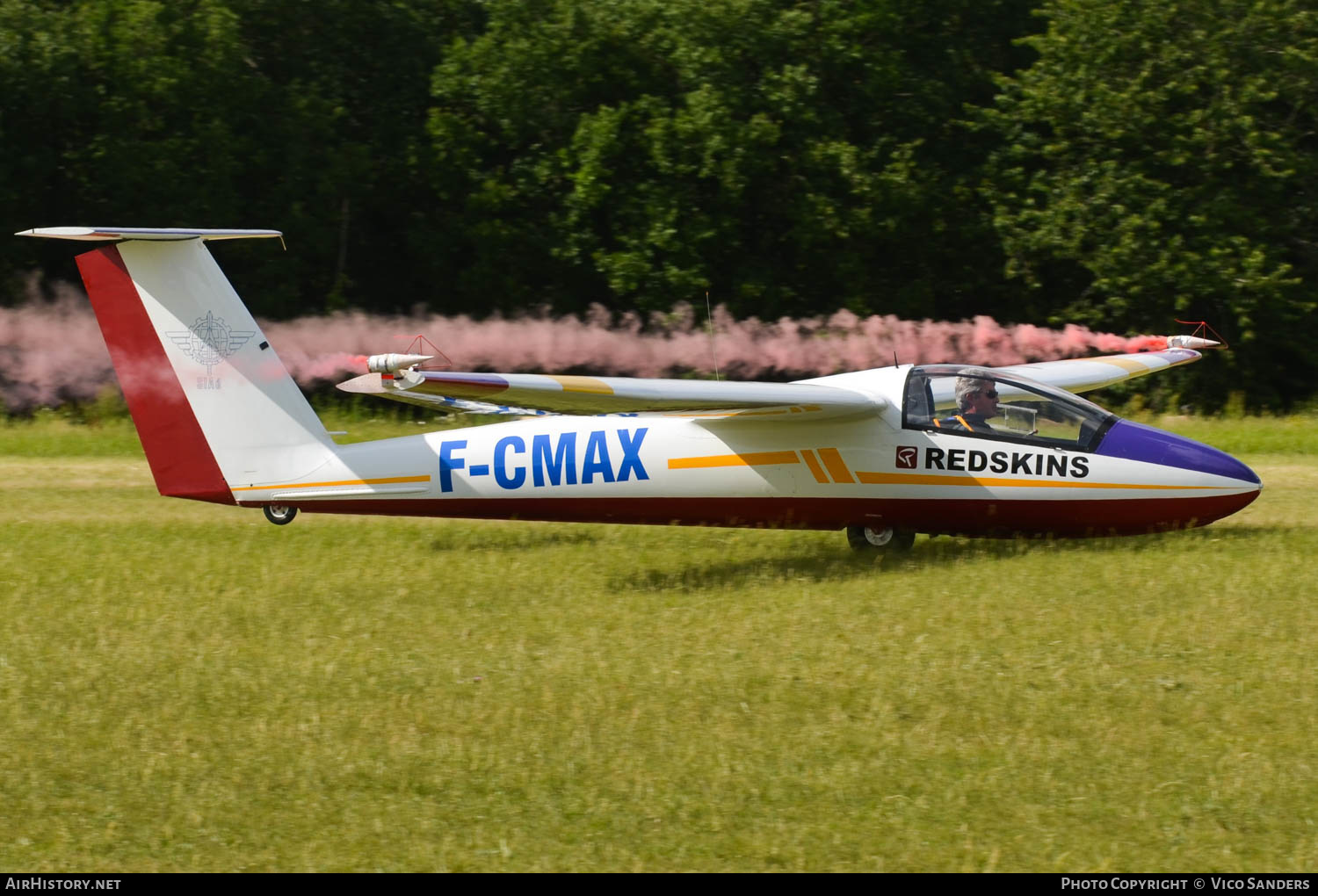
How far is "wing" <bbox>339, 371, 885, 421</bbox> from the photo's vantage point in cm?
1110

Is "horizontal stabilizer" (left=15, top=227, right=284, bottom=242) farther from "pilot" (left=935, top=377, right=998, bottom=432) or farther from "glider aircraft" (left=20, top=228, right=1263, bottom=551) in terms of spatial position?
"pilot" (left=935, top=377, right=998, bottom=432)

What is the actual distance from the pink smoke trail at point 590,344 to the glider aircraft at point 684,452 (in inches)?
180

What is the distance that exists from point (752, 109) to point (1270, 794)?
27780mm

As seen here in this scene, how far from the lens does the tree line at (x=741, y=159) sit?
3091 centimetres

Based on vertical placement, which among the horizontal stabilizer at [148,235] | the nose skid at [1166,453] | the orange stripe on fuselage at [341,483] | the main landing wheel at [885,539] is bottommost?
the main landing wheel at [885,539]

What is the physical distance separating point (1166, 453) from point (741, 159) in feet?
67.1

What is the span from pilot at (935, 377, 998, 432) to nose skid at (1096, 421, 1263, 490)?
3.65ft

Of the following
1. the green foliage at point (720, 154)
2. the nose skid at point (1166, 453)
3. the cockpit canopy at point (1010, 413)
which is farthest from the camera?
the green foliage at point (720, 154)

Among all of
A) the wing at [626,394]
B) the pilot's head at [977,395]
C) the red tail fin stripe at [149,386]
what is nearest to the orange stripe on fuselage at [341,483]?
the red tail fin stripe at [149,386]

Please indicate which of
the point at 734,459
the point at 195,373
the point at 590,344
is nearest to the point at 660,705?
the point at 734,459

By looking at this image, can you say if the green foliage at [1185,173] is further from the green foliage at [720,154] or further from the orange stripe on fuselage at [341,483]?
the orange stripe on fuselage at [341,483]

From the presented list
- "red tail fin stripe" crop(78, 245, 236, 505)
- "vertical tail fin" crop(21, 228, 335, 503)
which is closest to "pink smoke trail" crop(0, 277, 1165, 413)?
"vertical tail fin" crop(21, 228, 335, 503)

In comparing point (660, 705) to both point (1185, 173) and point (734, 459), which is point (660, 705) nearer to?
point (734, 459)

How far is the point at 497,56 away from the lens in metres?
34.2
